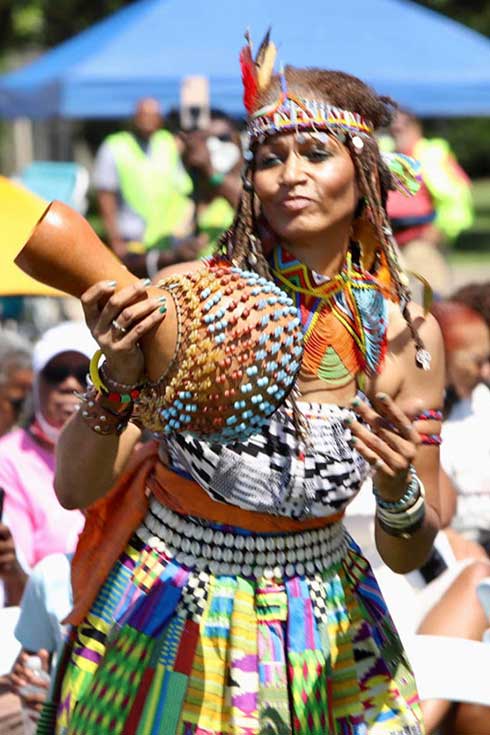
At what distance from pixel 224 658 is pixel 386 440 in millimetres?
523

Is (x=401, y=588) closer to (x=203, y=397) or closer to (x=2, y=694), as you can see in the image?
(x=2, y=694)

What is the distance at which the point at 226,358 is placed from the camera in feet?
7.51

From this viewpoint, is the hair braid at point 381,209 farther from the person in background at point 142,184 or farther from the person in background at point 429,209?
the person in background at point 142,184

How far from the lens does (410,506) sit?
103 inches

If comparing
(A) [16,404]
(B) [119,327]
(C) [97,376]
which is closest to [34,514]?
(A) [16,404]

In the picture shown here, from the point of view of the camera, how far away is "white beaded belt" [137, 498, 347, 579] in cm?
265

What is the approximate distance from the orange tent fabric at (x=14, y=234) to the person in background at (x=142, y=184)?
3.69 m

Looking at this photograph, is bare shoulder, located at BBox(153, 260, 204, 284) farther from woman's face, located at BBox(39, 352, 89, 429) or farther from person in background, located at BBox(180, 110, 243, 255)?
person in background, located at BBox(180, 110, 243, 255)

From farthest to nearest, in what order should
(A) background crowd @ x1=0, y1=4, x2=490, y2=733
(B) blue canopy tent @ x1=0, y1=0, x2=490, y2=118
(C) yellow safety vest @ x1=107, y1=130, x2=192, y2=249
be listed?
(B) blue canopy tent @ x1=0, y1=0, x2=490, y2=118 < (C) yellow safety vest @ x1=107, y1=130, x2=192, y2=249 < (A) background crowd @ x1=0, y1=4, x2=490, y2=733

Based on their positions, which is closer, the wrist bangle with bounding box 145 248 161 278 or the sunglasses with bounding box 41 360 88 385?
the sunglasses with bounding box 41 360 88 385

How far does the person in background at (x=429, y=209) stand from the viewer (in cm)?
859

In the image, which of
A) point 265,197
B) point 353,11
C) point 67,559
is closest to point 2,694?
point 67,559

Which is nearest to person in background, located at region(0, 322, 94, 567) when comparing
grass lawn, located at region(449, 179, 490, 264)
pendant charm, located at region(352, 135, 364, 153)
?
pendant charm, located at region(352, 135, 364, 153)

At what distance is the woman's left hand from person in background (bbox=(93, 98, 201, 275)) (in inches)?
280
